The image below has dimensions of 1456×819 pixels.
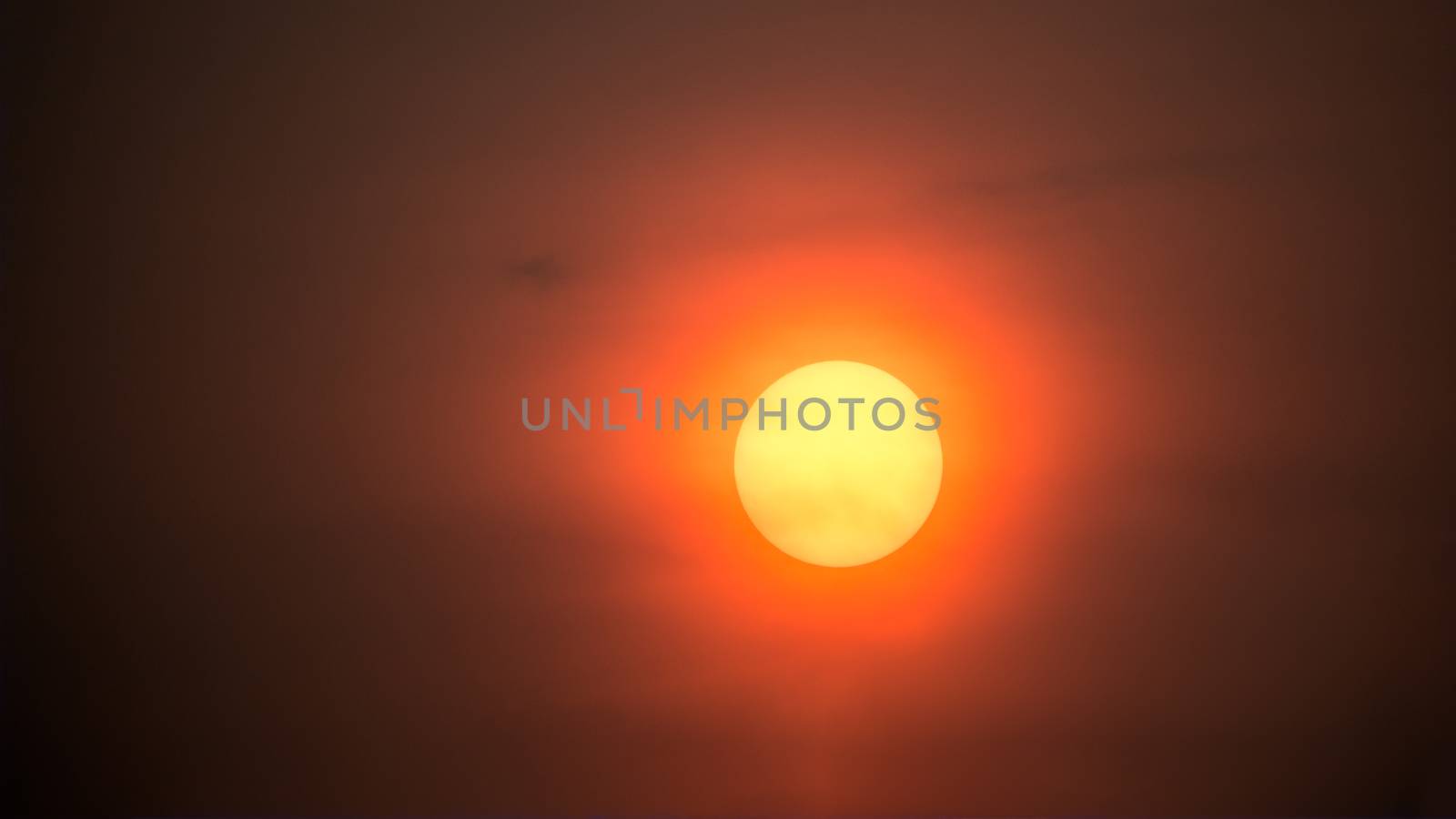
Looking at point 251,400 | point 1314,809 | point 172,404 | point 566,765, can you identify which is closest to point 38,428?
point 172,404

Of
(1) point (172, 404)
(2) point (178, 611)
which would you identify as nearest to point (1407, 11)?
(1) point (172, 404)

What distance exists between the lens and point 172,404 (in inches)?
48.4

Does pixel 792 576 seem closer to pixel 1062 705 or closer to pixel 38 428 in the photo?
pixel 1062 705

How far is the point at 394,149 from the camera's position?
1.21 m

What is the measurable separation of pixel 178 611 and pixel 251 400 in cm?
32

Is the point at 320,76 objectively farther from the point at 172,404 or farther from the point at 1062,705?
the point at 1062,705

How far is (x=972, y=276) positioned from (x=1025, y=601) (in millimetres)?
459

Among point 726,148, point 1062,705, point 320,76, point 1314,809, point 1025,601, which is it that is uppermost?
point 320,76

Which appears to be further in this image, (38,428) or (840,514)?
(38,428)

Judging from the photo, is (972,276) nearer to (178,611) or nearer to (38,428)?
(178,611)

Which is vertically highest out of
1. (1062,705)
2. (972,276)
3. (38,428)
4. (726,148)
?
(726,148)

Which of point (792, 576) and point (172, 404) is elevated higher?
point (172, 404)

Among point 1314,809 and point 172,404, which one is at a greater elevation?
point 172,404

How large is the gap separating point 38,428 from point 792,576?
1101mm
